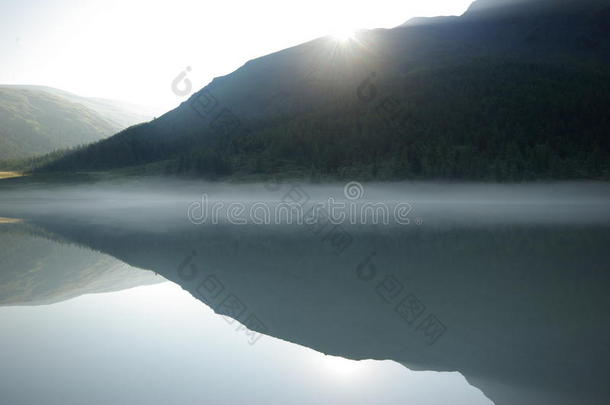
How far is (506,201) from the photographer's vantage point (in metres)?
97.8

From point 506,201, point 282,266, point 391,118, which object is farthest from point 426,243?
point 391,118

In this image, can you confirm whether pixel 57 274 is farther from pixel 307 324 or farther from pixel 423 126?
pixel 423 126

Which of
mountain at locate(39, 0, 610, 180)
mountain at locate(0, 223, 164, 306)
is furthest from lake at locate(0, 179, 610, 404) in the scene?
mountain at locate(39, 0, 610, 180)

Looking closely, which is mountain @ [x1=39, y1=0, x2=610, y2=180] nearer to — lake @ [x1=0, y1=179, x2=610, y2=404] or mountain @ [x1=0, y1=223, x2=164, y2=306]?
lake @ [x1=0, y1=179, x2=610, y2=404]

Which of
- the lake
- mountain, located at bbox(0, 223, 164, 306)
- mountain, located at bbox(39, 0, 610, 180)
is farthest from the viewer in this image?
mountain, located at bbox(39, 0, 610, 180)

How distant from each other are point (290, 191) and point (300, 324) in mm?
106722

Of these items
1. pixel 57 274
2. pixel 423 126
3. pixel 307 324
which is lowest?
pixel 423 126

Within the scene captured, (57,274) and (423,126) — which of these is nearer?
(57,274)

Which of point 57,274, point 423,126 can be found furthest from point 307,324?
point 423,126

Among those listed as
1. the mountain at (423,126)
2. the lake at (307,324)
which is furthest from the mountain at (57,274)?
Result: the mountain at (423,126)

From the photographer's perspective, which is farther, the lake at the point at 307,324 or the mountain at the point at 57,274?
the mountain at the point at 57,274

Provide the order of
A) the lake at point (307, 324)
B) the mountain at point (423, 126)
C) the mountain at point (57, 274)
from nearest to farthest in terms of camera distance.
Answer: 1. the lake at point (307, 324)
2. the mountain at point (57, 274)
3. the mountain at point (423, 126)

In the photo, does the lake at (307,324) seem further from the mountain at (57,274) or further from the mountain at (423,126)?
the mountain at (423,126)

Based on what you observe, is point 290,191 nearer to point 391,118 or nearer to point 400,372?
point 391,118
